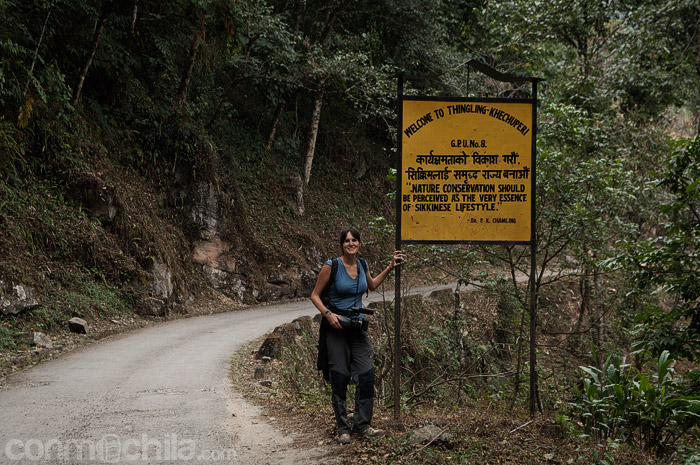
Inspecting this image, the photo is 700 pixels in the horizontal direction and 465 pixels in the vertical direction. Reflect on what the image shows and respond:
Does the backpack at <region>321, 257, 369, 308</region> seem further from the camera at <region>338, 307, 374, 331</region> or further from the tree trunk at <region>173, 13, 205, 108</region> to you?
the tree trunk at <region>173, 13, 205, 108</region>

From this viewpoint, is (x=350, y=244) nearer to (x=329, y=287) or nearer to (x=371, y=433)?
(x=329, y=287)

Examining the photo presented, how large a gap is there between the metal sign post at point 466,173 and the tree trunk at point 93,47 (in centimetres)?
1192

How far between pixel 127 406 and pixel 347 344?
3133 mm

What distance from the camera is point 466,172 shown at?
5.92 meters

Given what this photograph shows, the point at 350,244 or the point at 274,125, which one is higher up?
the point at 274,125

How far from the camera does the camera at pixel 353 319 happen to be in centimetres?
539

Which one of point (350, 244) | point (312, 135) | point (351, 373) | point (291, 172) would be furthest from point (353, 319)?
point (291, 172)

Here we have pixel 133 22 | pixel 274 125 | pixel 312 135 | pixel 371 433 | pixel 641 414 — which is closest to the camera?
pixel 371 433

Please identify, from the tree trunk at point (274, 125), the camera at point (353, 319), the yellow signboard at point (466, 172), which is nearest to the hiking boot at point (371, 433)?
the camera at point (353, 319)

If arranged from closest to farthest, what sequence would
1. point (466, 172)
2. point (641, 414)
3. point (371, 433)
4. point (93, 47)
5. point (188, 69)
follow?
1. point (371, 433)
2. point (641, 414)
3. point (466, 172)
4. point (93, 47)
5. point (188, 69)

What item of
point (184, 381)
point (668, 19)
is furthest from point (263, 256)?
point (668, 19)

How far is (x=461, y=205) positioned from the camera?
5.91 metres

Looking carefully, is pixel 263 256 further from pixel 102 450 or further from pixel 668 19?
pixel 102 450

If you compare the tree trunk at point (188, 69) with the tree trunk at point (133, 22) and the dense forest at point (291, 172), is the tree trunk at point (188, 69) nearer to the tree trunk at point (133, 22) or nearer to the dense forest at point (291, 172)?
the dense forest at point (291, 172)
